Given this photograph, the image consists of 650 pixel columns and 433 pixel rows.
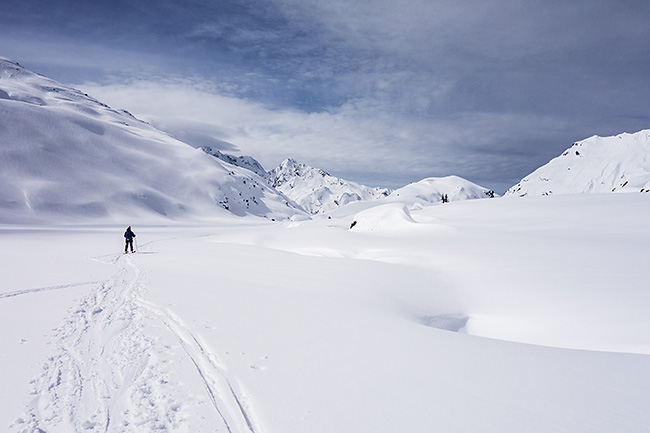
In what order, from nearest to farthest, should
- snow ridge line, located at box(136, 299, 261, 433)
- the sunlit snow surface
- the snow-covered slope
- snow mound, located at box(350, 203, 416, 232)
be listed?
1. snow ridge line, located at box(136, 299, 261, 433)
2. the sunlit snow surface
3. snow mound, located at box(350, 203, 416, 232)
4. the snow-covered slope

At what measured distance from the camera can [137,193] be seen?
321ft

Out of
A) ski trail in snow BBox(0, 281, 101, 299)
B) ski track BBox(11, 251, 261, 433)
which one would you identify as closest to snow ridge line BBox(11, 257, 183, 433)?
ski track BBox(11, 251, 261, 433)

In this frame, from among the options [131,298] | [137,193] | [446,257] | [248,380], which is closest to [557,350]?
[248,380]

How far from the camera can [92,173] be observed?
314 feet

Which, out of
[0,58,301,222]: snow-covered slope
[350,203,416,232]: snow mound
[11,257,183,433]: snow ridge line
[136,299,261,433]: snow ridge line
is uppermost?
[0,58,301,222]: snow-covered slope

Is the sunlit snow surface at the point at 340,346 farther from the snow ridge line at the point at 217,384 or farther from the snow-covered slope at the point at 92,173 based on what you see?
the snow-covered slope at the point at 92,173

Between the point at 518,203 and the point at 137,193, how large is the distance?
102953 mm

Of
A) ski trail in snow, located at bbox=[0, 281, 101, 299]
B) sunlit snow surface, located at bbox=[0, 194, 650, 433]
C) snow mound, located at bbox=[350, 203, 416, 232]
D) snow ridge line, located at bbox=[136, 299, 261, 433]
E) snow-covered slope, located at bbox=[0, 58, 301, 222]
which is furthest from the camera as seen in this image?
snow-covered slope, located at bbox=[0, 58, 301, 222]

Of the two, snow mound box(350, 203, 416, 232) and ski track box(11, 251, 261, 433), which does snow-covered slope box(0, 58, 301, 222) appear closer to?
snow mound box(350, 203, 416, 232)

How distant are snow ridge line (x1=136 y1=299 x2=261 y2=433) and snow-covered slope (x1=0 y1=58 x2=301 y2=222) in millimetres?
81066

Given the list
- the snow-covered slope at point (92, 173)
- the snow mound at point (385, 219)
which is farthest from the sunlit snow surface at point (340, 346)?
the snow-covered slope at point (92, 173)

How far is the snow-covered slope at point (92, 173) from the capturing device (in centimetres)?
7769

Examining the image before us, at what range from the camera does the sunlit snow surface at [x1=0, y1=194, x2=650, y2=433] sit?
12.8 ft

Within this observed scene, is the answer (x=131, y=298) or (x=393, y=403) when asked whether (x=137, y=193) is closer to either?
(x=131, y=298)
